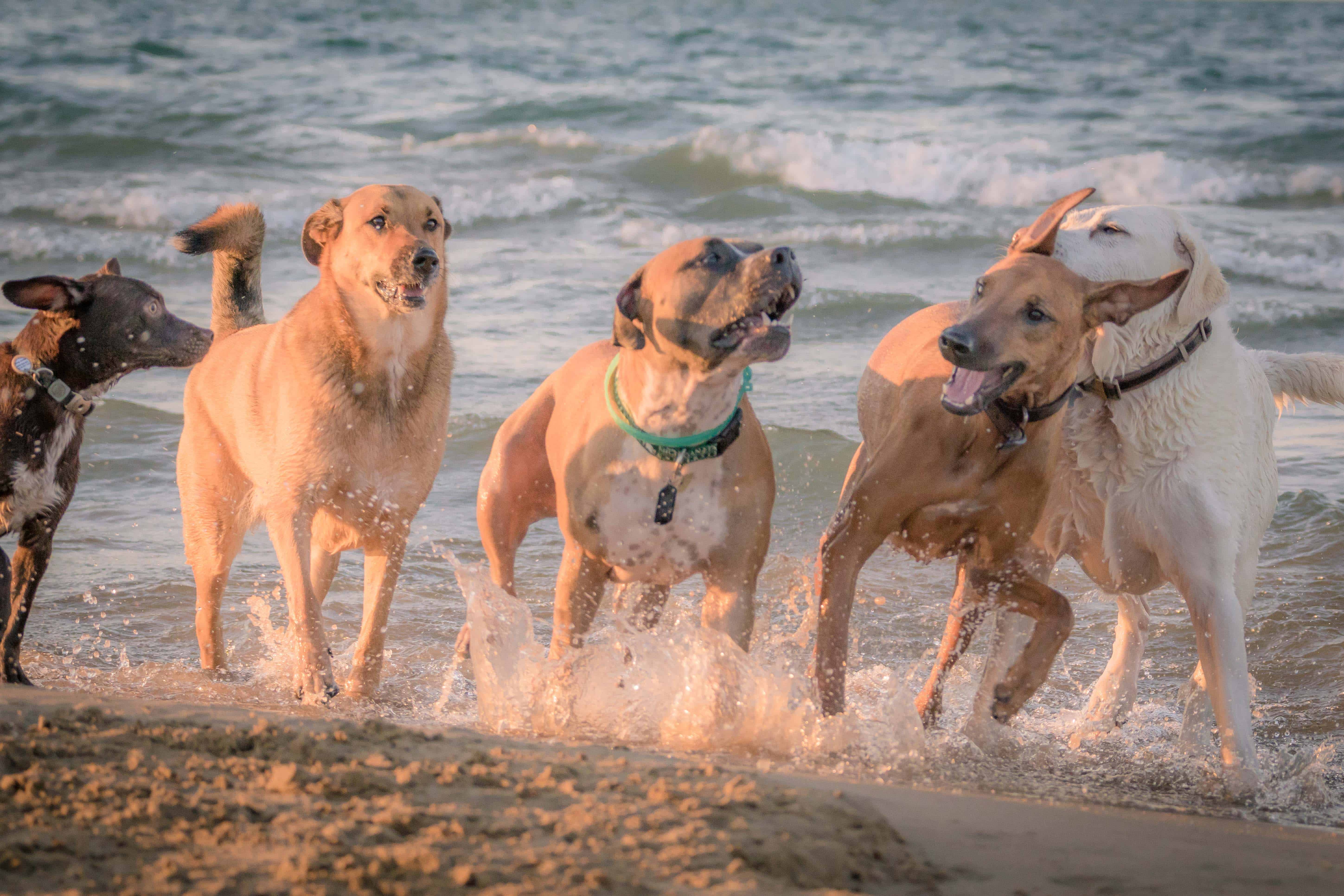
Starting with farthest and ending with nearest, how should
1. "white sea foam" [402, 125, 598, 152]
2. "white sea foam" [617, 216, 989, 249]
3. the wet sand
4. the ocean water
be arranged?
"white sea foam" [402, 125, 598, 152] → "white sea foam" [617, 216, 989, 249] → the ocean water → the wet sand

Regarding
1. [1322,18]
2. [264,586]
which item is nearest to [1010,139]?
[264,586]

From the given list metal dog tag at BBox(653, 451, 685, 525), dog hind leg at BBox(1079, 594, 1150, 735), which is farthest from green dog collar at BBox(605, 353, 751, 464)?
dog hind leg at BBox(1079, 594, 1150, 735)

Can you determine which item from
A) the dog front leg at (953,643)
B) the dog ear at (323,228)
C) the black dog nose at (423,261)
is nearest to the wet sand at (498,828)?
the dog front leg at (953,643)

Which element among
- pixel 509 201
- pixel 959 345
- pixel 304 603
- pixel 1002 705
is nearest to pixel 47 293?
pixel 304 603

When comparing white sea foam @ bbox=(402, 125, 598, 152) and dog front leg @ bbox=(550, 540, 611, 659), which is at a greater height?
white sea foam @ bbox=(402, 125, 598, 152)

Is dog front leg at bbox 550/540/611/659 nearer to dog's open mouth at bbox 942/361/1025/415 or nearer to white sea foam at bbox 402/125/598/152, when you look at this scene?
dog's open mouth at bbox 942/361/1025/415

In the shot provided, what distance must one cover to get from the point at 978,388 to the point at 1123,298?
540 millimetres

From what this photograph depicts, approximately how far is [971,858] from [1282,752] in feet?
7.98

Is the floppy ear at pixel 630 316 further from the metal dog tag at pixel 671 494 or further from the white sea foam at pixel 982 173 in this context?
the white sea foam at pixel 982 173

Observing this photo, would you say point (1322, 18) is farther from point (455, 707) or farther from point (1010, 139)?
point (455, 707)

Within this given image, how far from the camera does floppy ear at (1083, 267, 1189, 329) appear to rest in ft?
12.7

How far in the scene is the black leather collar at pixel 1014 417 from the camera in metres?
4.01

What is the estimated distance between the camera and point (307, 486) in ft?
15.8

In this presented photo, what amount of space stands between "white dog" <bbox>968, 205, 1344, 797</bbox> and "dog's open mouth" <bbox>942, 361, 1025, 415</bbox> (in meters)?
0.65
